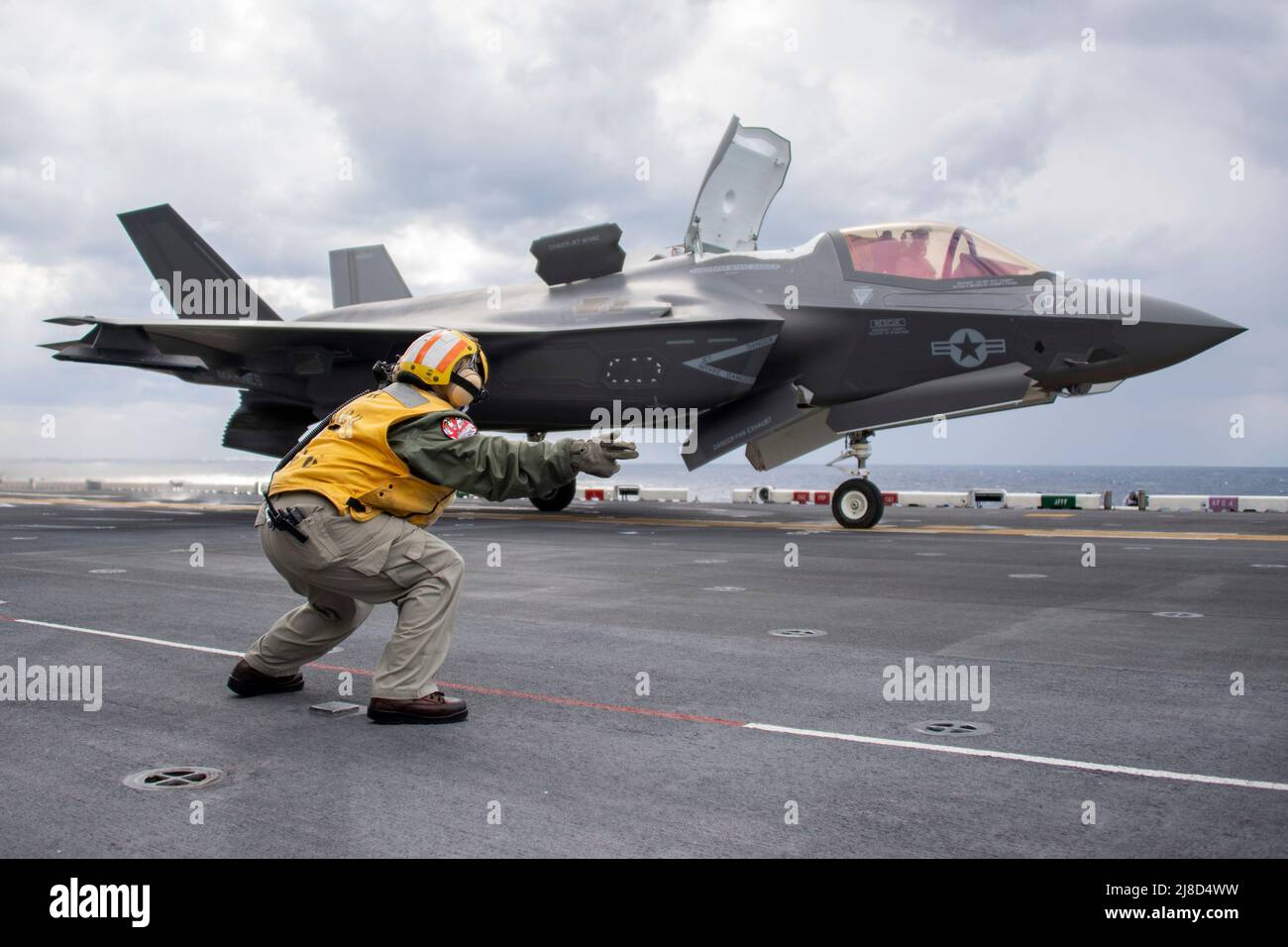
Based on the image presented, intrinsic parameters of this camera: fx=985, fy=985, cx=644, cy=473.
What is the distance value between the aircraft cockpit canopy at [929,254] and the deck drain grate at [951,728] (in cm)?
1121

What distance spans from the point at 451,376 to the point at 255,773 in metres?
1.94

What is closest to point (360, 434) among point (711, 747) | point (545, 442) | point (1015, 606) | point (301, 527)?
point (301, 527)

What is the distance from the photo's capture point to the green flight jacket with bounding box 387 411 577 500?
4.37 metres

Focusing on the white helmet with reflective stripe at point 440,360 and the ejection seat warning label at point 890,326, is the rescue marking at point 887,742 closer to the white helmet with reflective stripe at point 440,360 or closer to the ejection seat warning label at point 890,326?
the white helmet with reflective stripe at point 440,360

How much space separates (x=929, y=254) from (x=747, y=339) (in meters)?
2.98

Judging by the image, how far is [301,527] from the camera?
441cm

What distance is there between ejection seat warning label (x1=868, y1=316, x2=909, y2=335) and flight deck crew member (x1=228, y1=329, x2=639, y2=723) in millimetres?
10975

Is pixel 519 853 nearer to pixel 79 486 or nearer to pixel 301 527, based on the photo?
pixel 301 527

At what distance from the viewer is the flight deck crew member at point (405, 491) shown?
173 inches

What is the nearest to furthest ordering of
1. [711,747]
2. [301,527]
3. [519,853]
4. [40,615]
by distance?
[519,853] < [711,747] < [301,527] < [40,615]

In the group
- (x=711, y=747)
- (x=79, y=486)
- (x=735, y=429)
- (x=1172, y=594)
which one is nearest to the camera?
(x=711, y=747)

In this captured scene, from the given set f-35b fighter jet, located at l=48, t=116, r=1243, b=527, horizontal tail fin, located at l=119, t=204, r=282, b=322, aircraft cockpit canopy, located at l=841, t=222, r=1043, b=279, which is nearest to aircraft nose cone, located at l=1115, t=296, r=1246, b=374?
f-35b fighter jet, located at l=48, t=116, r=1243, b=527

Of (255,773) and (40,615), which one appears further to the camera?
(40,615)
